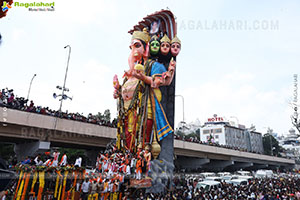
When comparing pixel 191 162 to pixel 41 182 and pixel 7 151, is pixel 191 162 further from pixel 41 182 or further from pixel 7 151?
pixel 41 182

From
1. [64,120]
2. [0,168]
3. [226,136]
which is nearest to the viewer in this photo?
[0,168]

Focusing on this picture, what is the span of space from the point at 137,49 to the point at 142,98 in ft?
15.1

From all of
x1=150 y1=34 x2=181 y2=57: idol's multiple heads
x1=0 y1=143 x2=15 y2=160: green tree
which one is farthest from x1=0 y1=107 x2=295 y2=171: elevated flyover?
x1=0 y1=143 x2=15 y2=160: green tree

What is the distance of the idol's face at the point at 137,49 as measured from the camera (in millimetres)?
20547

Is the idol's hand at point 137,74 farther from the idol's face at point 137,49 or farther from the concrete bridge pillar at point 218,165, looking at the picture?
the concrete bridge pillar at point 218,165

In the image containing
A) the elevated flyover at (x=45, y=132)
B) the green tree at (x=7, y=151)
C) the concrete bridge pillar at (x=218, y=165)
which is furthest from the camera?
the concrete bridge pillar at (x=218, y=165)

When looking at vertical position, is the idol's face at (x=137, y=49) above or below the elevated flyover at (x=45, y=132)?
above

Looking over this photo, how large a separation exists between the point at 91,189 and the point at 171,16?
52.7 ft

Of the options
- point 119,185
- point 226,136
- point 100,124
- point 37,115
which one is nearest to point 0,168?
point 119,185

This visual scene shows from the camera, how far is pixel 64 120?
877 inches

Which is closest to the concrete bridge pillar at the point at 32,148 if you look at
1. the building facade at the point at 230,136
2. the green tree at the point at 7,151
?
the green tree at the point at 7,151

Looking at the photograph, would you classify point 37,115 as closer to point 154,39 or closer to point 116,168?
point 116,168

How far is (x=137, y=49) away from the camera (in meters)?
20.6

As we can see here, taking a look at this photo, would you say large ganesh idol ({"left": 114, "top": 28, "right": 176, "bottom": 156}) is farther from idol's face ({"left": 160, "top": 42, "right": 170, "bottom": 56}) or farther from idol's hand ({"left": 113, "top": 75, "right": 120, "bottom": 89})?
idol's face ({"left": 160, "top": 42, "right": 170, "bottom": 56})
